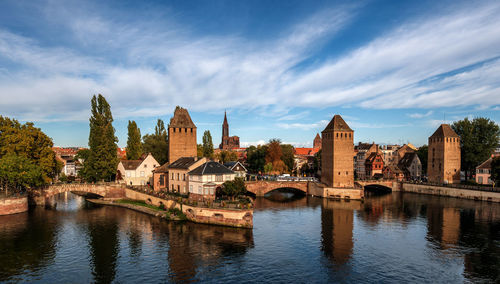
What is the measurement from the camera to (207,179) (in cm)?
5272

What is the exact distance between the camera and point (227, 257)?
32.8m

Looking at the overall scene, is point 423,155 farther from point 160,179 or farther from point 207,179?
point 160,179

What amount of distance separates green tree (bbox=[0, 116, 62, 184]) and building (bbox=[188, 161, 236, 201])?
91.5ft

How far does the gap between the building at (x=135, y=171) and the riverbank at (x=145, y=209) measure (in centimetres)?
781

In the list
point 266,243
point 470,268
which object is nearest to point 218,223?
point 266,243

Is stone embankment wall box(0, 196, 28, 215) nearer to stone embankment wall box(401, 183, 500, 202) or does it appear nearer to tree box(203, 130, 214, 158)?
tree box(203, 130, 214, 158)

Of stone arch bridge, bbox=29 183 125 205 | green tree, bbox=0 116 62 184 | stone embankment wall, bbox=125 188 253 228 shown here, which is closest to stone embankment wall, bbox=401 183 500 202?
stone embankment wall, bbox=125 188 253 228

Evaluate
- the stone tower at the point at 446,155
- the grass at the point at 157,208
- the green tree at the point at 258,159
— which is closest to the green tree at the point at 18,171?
the grass at the point at 157,208

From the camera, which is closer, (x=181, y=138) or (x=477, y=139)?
(x=181, y=138)

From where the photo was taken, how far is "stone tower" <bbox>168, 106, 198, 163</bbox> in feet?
228

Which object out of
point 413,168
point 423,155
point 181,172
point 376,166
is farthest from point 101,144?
point 423,155

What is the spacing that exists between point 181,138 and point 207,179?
66.7ft

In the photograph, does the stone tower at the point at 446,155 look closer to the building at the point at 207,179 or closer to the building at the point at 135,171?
the building at the point at 207,179

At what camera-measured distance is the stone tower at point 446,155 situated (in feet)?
267
